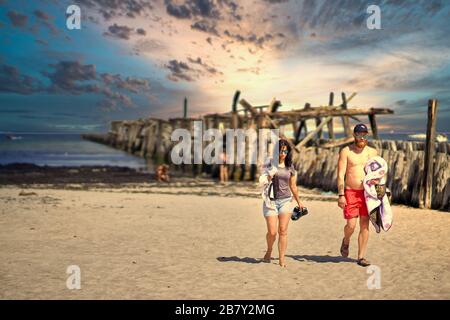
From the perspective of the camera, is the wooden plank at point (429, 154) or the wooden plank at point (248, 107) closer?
the wooden plank at point (429, 154)

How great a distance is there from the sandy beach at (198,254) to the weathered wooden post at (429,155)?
1.93 feet

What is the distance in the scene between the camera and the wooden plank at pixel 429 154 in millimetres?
13531

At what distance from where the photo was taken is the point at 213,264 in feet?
24.2

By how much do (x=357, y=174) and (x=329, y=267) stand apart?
1357 mm

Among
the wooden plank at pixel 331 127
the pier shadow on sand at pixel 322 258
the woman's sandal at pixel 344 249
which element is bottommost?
the pier shadow on sand at pixel 322 258

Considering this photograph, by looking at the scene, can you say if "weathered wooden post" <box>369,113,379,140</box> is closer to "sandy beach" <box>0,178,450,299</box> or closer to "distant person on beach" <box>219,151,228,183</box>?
"distant person on beach" <box>219,151,228,183</box>

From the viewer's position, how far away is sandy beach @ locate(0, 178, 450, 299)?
6070 mm

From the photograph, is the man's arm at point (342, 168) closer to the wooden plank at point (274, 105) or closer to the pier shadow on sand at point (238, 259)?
the pier shadow on sand at point (238, 259)

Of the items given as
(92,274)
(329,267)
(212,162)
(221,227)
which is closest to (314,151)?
(212,162)

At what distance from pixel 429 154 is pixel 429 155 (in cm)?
3

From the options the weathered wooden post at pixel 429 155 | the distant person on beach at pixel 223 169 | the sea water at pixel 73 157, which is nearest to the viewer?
the weathered wooden post at pixel 429 155

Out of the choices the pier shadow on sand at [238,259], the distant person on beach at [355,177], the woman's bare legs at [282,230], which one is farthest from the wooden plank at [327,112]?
the woman's bare legs at [282,230]

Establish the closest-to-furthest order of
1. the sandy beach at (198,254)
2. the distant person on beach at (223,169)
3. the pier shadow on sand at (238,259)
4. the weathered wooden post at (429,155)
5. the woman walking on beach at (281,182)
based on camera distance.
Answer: the sandy beach at (198,254)
the woman walking on beach at (281,182)
the pier shadow on sand at (238,259)
the weathered wooden post at (429,155)
the distant person on beach at (223,169)

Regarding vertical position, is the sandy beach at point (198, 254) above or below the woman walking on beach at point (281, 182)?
below
